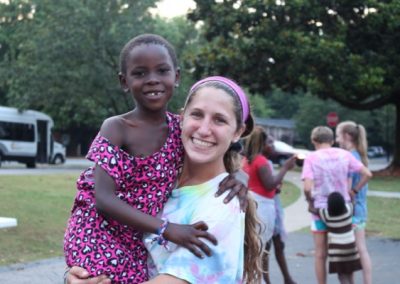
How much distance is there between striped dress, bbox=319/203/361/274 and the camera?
644 centimetres

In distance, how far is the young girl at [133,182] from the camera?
2.19 metres

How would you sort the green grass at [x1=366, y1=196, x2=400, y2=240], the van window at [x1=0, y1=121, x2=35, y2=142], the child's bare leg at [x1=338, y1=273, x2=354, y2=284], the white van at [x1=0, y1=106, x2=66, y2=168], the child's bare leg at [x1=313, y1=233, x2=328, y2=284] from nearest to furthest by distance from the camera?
the child's bare leg at [x1=338, y1=273, x2=354, y2=284], the child's bare leg at [x1=313, y1=233, x2=328, y2=284], the green grass at [x1=366, y1=196, x2=400, y2=240], the white van at [x1=0, y1=106, x2=66, y2=168], the van window at [x1=0, y1=121, x2=35, y2=142]

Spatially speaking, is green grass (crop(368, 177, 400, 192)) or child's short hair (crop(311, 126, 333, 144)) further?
green grass (crop(368, 177, 400, 192))

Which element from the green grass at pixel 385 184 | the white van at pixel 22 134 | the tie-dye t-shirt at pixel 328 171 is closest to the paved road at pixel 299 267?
the tie-dye t-shirt at pixel 328 171

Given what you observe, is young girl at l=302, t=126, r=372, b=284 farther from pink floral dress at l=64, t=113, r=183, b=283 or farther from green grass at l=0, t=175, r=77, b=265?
pink floral dress at l=64, t=113, r=183, b=283

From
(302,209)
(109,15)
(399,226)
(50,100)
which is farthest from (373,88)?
(50,100)

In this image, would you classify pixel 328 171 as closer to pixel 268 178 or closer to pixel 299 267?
pixel 268 178

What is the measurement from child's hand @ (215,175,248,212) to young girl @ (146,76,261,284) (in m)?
0.02

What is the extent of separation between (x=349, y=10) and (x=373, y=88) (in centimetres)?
355

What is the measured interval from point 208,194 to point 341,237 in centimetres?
449

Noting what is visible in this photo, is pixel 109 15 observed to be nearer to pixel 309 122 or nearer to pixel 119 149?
pixel 119 149

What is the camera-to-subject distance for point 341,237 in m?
6.46

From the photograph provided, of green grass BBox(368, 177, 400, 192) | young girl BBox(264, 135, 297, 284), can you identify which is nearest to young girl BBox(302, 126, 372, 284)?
young girl BBox(264, 135, 297, 284)

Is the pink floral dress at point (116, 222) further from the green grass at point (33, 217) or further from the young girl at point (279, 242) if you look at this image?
the green grass at point (33, 217)
